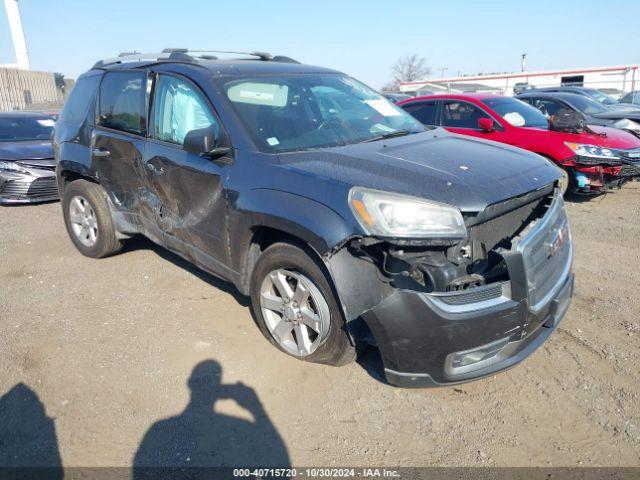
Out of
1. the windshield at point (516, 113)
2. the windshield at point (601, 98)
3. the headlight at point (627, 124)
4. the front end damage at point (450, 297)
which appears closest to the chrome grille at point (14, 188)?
the front end damage at point (450, 297)

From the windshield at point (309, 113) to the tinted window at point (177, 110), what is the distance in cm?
26

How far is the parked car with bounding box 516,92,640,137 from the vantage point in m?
10.0

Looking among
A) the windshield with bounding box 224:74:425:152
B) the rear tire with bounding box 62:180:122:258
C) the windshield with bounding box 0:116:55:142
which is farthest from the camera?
the windshield with bounding box 0:116:55:142

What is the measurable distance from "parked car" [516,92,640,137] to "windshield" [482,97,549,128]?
9.41 feet

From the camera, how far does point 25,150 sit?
7.90 metres

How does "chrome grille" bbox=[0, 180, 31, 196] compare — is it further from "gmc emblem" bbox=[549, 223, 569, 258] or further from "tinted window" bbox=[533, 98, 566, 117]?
"tinted window" bbox=[533, 98, 566, 117]

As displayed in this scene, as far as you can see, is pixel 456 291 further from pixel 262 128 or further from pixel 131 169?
pixel 131 169

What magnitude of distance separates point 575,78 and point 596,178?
89.2 feet

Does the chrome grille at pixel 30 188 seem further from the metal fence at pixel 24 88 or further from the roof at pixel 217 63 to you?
the metal fence at pixel 24 88

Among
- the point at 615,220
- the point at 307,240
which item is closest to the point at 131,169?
the point at 307,240

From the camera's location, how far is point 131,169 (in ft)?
13.7

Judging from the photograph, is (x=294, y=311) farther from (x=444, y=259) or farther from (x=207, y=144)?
(x=207, y=144)

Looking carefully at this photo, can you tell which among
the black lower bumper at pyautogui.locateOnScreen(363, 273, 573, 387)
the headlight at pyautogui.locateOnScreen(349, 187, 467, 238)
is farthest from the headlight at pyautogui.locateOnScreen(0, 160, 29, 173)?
the black lower bumper at pyautogui.locateOnScreen(363, 273, 573, 387)

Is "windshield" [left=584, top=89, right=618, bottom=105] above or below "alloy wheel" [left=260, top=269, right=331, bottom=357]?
above
